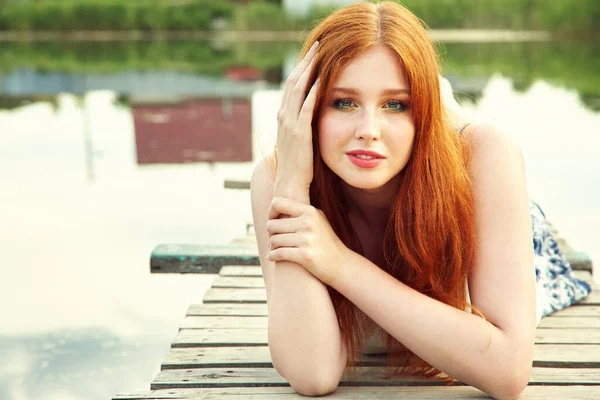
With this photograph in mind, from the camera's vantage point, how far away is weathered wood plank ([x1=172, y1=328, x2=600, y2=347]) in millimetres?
2402

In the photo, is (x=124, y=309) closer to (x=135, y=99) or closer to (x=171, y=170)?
(x=171, y=170)

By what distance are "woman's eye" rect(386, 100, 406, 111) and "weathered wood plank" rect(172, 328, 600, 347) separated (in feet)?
3.00

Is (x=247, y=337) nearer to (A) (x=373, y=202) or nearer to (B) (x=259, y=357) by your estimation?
(B) (x=259, y=357)

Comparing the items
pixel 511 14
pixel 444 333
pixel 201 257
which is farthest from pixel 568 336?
pixel 511 14

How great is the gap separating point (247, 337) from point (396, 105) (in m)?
0.98

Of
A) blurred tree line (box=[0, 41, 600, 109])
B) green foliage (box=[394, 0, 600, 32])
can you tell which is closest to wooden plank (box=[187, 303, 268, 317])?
blurred tree line (box=[0, 41, 600, 109])

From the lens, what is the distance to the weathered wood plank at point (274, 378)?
208cm

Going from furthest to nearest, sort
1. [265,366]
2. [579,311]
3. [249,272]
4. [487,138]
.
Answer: [249,272] → [579,311] → [265,366] → [487,138]

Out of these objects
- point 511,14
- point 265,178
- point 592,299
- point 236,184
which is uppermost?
point 511,14

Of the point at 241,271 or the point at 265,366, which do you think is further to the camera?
the point at 241,271

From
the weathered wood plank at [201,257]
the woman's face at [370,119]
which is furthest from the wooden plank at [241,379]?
the weathered wood plank at [201,257]

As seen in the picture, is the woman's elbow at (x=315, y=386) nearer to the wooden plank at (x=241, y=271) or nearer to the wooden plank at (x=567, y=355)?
the wooden plank at (x=567, y=355)

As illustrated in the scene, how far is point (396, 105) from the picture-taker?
1809 millimetres

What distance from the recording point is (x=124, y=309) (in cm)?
376
